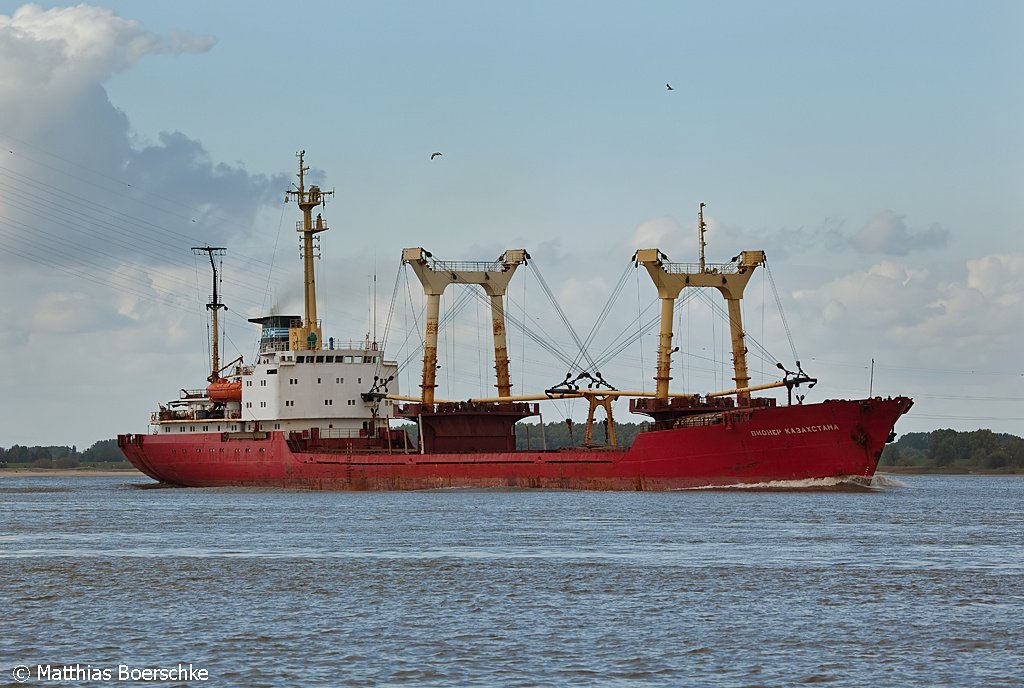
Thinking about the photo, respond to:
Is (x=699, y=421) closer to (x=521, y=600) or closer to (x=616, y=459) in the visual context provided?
(x=616, y=459)

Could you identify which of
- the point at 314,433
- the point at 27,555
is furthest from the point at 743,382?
the point at 27,555

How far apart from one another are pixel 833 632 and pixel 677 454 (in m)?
30.4

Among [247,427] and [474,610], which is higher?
[247,427]

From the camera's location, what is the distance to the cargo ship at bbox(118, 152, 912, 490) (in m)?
47.7

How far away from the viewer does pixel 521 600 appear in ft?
73.7

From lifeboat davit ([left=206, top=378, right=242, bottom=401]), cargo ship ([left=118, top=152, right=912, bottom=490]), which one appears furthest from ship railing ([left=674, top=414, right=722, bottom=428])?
lifeboat davit ([left=206, top=378, right=242, bottom=401])

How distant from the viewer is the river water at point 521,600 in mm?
16859

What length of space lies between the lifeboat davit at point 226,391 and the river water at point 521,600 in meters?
24.4

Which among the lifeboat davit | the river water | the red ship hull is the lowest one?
the river water

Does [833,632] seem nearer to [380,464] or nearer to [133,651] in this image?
[133,651]

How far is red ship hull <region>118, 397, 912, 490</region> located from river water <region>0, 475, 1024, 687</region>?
6.19m

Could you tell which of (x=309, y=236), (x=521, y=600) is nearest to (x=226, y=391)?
(x=309, y=236)

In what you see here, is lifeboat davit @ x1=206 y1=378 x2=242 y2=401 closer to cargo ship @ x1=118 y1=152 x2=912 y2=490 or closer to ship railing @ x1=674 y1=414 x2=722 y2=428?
cargo ship @ x1=118 y1=152 x2=912 y2=490

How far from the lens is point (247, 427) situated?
209 feet
